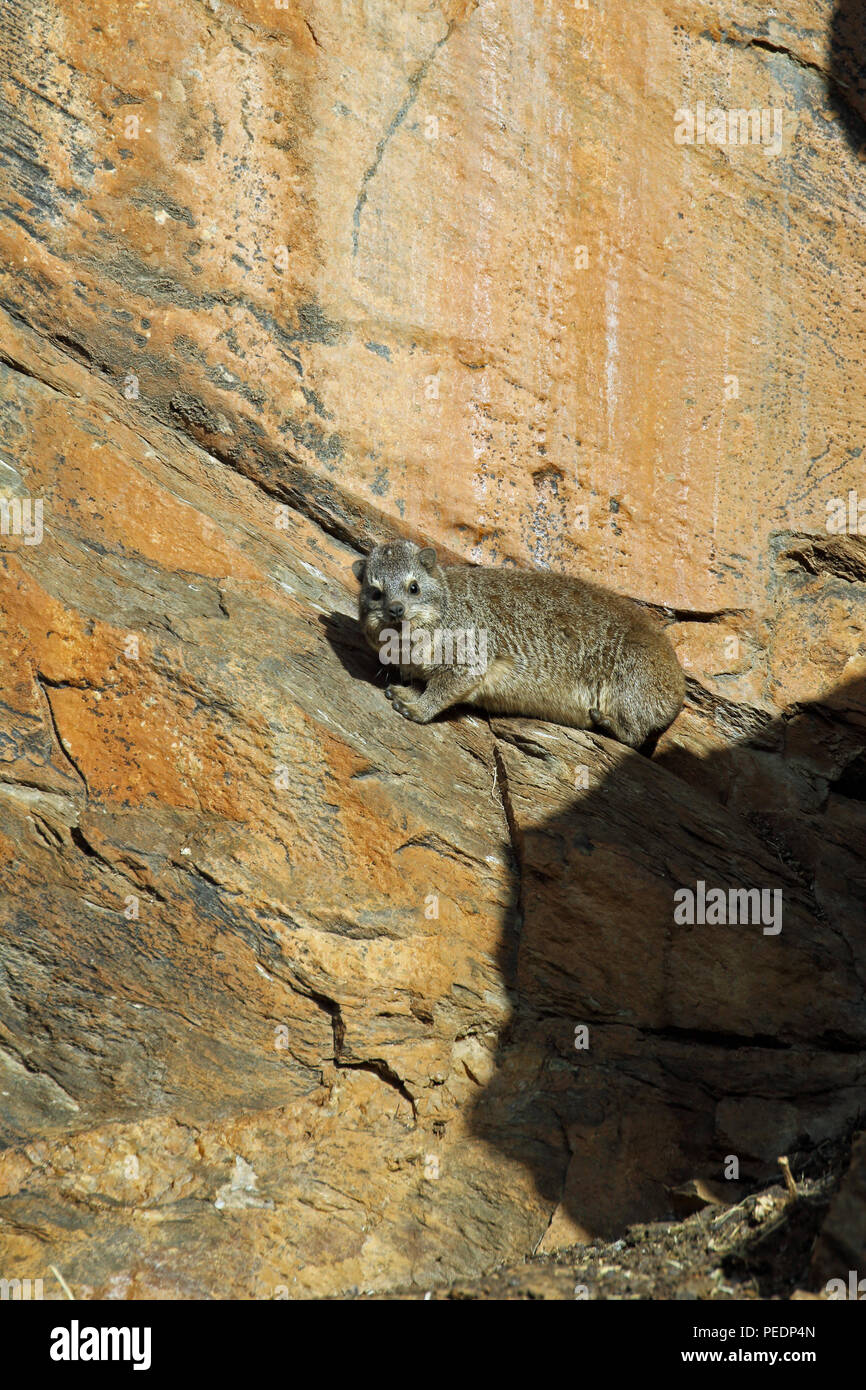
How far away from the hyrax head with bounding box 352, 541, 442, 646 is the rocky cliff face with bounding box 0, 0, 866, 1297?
1.32ft

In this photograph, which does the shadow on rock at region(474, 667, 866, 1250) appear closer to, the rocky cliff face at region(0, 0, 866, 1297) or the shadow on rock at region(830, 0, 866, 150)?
the rocky cliff face at region(0, 0, 866, 1297)

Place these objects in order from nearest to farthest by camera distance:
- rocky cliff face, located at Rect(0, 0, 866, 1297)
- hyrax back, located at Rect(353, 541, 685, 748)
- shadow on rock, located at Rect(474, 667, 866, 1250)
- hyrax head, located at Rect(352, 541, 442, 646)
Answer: rocky cliff face, located at Rect(0, 0, 866, 1297) → shadow on rock, located at Rect(474, 667, 866, 1250) → hyrax head, located at Rect(352, 541, 442, 646) → hyrax back, located at Rect(353, 541, 685, 748)

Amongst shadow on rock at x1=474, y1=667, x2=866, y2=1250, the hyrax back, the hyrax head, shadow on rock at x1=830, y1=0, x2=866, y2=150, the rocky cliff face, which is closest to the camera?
the rocky cliff face

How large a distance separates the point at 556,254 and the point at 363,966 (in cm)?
562

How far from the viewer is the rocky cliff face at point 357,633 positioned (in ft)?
18.2

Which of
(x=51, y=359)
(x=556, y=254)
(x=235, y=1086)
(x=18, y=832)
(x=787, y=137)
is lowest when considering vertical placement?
(x=235, y=1086)

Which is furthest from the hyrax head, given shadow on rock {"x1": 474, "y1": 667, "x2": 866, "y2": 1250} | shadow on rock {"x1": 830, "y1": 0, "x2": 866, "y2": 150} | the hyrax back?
shadow on rock {"x1": 830, "y1": 0, "x2": 866, "y2": 150}

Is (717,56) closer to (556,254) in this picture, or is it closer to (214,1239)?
(556,254)

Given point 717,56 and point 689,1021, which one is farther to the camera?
point 717,56

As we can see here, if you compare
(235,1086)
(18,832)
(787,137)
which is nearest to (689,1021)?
(235,1086)

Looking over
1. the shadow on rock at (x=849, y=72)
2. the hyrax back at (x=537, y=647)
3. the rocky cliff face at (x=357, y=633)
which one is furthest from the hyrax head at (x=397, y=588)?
the shadow on rock at (x=849, y=72)

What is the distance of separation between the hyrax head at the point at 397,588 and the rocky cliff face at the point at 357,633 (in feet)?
1.32

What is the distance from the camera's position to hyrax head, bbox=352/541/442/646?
7.30 m

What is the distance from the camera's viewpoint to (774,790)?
8.30m
